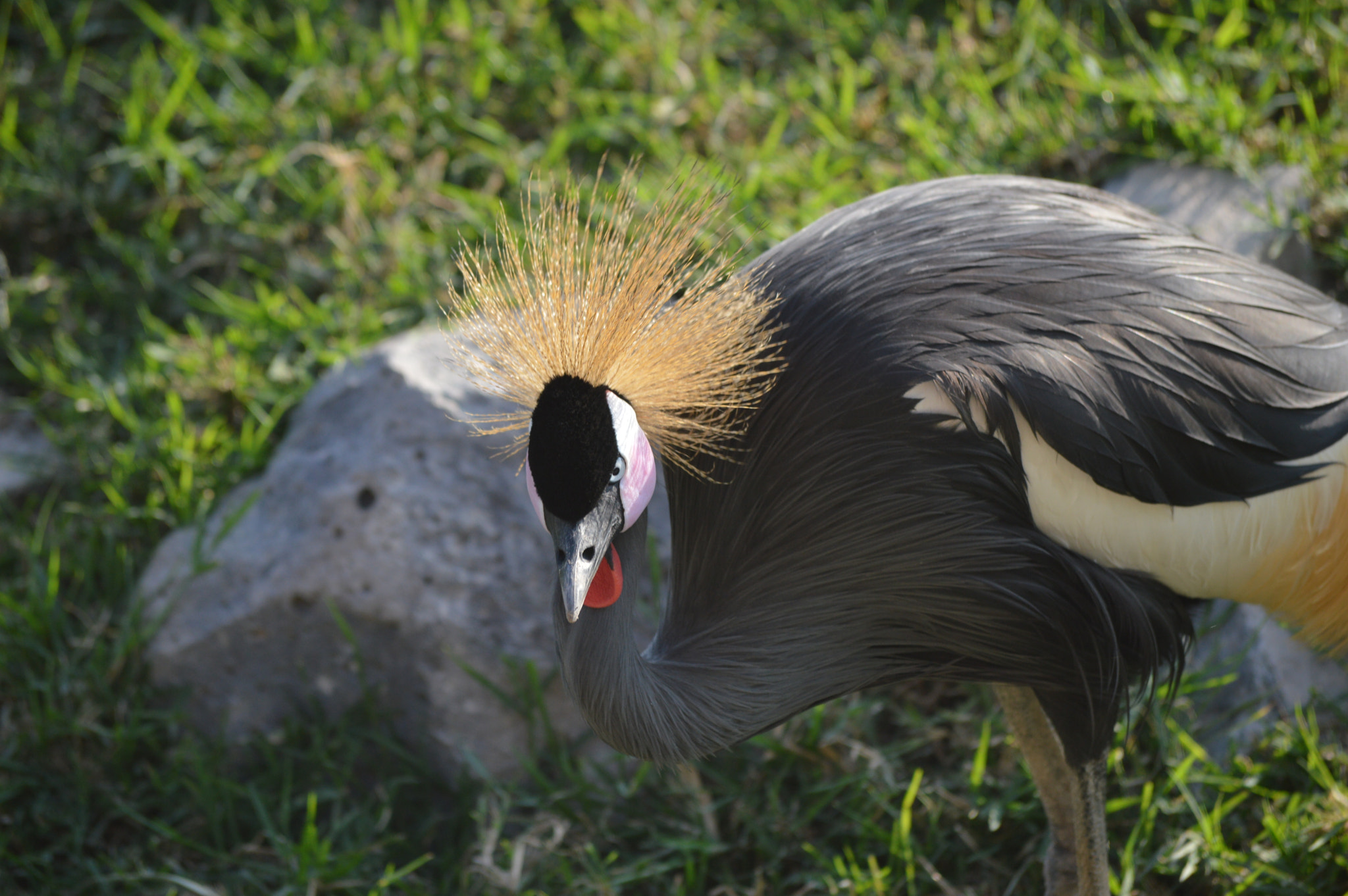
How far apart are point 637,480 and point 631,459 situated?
32mm

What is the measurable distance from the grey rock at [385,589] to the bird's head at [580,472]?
94 centimetres

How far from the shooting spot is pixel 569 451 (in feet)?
4.09

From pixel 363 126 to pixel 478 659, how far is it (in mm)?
1636

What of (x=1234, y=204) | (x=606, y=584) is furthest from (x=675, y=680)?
(x=1234, y=204)

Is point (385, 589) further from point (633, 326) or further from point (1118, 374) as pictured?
point (1118, 374)

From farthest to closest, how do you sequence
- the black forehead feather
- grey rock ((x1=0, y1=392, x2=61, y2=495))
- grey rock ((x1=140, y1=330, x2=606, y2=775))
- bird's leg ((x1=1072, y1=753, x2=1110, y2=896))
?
1. grey rock ((x1=0, y1=392, x2=61, y2=495))
2. grey rock ((x1=140, y1=330, x2=606, y2=775))
3. bird's leg ((x1=1072, y1=753, x2=1110, y2=896))
4. the black forehead feather

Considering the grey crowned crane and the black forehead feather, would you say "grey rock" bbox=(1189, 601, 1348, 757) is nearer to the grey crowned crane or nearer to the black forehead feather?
the grey crowned crane

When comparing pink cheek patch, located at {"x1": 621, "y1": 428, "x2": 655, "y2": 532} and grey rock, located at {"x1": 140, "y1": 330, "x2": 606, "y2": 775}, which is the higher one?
pink cheek patch, located at {"x1": 621, "y1": 428, "x2": 655, "y2": 532}

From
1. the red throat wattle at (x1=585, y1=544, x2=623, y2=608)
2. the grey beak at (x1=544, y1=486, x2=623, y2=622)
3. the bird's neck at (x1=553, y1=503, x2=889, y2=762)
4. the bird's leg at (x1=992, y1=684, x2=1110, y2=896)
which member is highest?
the grey beak at (x1=544, y1=486, x2=623, y2=622)

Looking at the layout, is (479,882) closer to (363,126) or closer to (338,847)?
(338,847)

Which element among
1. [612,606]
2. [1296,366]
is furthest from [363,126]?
[1296,366]

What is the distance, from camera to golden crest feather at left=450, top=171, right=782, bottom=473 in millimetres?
1352

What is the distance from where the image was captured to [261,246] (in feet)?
Result: 9.73

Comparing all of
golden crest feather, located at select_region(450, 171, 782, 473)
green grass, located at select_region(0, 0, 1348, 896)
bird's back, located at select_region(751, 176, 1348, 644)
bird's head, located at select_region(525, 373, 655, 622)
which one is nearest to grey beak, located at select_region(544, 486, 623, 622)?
bird's head, located at select_region(525, 373, 655, 622)
